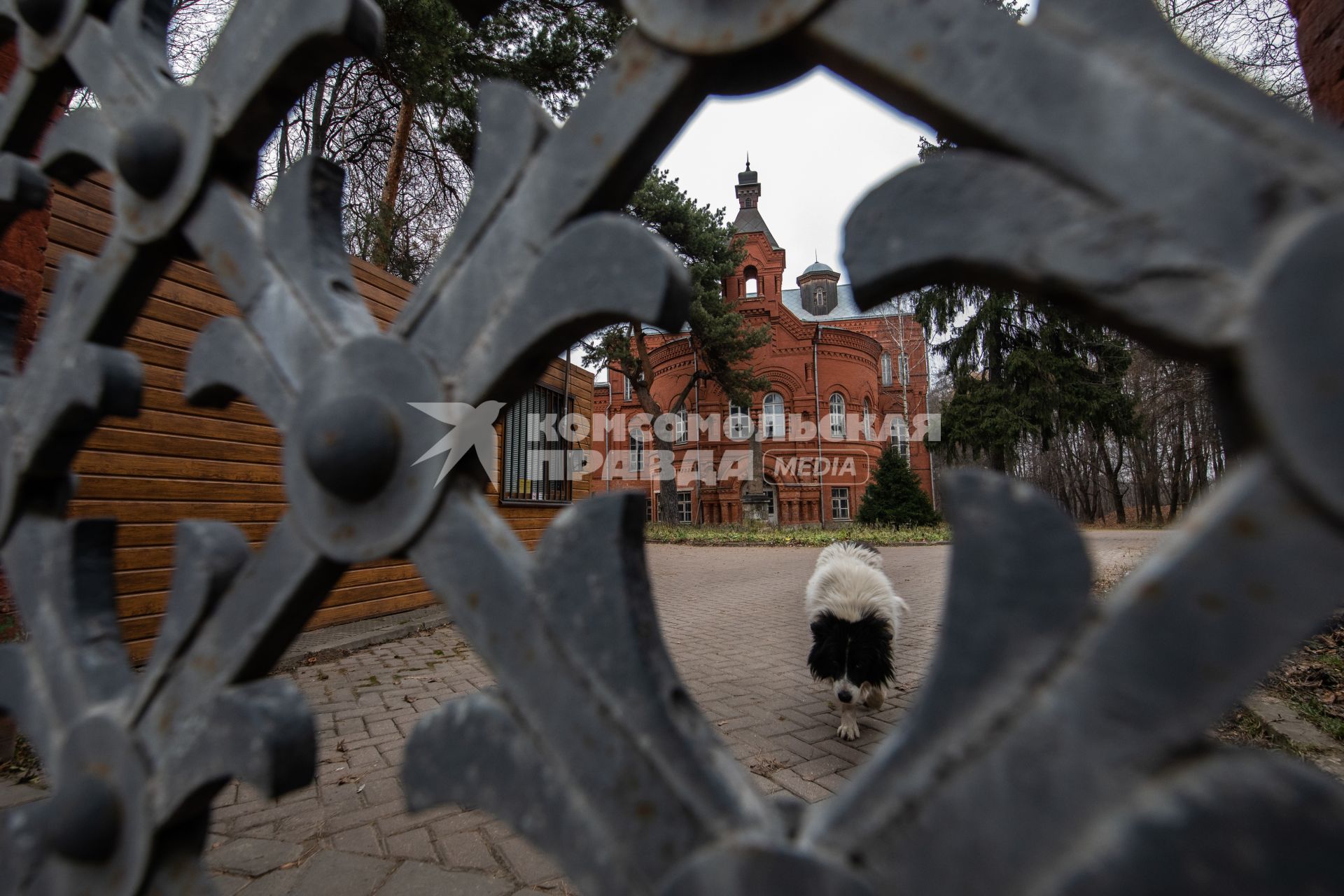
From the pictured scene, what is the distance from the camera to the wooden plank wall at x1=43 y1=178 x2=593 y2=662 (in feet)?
13.1

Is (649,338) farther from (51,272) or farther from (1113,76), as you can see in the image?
(1113,76)

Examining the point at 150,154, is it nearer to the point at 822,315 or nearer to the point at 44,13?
the point at 44,13

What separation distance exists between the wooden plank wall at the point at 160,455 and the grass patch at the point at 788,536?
14390 mm

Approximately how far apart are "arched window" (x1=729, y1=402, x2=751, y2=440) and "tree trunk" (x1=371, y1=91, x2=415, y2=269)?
63.8 ft

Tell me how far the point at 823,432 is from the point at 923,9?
2964 cm

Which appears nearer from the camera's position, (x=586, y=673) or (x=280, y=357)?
(x=586, y=673)

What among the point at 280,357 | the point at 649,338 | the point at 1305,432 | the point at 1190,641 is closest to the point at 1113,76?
the point at 1305,432

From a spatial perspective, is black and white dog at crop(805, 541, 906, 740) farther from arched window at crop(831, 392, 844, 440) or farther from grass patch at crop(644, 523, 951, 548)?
arched window at crop(831, 392, 844, 440)

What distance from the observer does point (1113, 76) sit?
0.44 m

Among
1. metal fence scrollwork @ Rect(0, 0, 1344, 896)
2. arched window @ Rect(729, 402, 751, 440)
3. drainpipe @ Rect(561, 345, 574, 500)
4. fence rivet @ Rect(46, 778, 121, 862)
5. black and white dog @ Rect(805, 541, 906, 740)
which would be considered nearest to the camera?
metal fence scrollwork @ Rect(0, 0, 1344, 896)

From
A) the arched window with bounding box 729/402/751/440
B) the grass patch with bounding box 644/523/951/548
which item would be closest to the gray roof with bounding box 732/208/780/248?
the arched window with bounding box 729/402/751/440

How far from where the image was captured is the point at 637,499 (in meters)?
0.60

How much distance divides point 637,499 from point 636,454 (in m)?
30.5

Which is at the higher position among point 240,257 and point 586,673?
point 240,257
